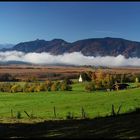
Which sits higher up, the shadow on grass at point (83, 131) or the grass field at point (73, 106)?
the shadow on grass at point (83, 131)

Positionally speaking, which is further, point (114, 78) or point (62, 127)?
point (114, 78)

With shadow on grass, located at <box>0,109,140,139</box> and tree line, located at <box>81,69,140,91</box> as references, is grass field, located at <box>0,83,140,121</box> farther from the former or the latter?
tree line, located at <box>81,69,140,91</box>

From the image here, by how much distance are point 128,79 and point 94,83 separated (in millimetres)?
30513

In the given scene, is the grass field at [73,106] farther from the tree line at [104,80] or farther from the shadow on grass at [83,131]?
the tree line at [104,80]

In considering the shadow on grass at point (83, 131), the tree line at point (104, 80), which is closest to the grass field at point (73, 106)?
the shadow on grass at point (83, 131)

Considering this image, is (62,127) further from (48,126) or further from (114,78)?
(114,78)

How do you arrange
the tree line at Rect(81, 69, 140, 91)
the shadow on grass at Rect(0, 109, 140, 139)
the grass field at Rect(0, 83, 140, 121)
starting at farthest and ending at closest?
the tree line at Rect(81, 69, 140, 91) < the grass field at Rect(0, 83, 140, 121) < the shadow on grass at Rect(0, 109, 140, 139)

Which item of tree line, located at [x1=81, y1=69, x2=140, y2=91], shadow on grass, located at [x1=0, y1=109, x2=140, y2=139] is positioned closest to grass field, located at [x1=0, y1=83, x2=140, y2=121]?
shadow on grass, located at [x1=0, y1=109, x2=140, y2=139]

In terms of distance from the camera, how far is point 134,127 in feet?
88.9

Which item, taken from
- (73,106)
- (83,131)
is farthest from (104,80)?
(83,131)

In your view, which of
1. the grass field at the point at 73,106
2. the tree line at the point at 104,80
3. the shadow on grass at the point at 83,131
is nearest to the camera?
the shadow on grass at the point at 83,131

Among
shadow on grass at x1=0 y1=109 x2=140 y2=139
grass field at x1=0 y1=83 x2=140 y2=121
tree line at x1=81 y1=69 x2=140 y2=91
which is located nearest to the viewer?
shadow on grass at x1=0 y1=109 x2=140 y2=139

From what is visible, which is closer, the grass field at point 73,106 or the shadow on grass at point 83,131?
the shadow on grass at point 83,131

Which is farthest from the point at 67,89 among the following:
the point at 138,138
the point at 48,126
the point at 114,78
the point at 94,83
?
the point at 138,138
